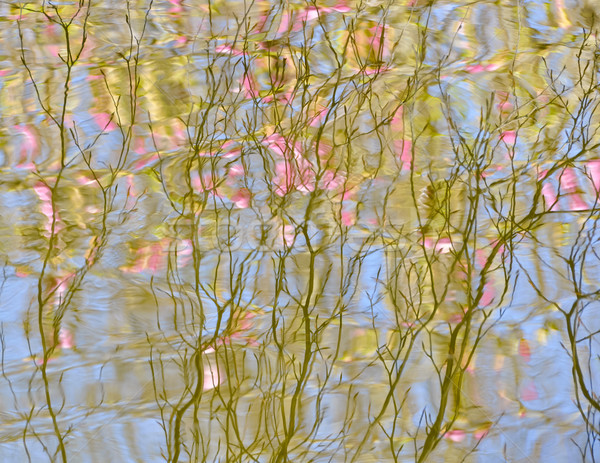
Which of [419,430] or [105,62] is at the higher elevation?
[105,62]

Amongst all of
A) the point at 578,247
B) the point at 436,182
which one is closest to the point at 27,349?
the point at 436,182

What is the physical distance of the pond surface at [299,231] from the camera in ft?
2.59

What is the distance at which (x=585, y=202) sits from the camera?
3.02 feet

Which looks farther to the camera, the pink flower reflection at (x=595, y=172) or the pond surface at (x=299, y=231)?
the pink flower reflection at (x=595, y=172)

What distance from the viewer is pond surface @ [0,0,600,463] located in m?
0.79

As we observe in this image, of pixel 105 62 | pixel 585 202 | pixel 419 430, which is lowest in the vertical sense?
pixel 419 430

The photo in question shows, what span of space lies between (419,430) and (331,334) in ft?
0.49

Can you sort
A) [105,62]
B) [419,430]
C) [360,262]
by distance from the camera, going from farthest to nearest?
[105,62] → [360,262] → [419,430]

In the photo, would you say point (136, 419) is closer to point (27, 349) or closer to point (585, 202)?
point (27, 349)

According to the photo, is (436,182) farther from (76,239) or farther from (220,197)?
(76,239)

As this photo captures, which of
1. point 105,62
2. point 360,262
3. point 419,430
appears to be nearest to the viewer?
point 419,430

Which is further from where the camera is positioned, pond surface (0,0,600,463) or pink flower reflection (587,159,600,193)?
pink flower reflection (587,159,600,193)

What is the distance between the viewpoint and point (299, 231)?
0.91m

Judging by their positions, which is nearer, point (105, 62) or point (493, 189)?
point (493, 189)
